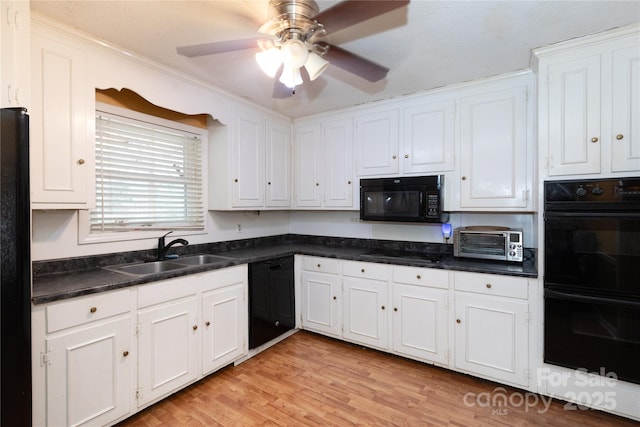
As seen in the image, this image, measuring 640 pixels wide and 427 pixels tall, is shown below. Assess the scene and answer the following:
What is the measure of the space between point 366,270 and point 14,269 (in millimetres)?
2320

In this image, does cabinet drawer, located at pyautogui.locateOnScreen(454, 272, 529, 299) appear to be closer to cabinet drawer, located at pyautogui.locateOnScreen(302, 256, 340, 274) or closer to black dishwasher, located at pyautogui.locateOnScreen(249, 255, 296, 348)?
cabinet drawer, located at pyautogui.locateOnScreen(302, 256, 340, 274)

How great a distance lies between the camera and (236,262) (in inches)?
101

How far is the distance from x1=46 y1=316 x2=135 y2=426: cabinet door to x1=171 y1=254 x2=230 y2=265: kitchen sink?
81 cm

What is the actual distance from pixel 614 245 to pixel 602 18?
4.36 feet

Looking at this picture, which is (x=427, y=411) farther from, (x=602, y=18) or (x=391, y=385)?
(x=602, y=18)

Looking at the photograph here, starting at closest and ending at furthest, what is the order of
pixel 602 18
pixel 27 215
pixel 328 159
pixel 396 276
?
pixel 27 215 < pixel 602 18 < pixel 396 276 < pixel 328 159

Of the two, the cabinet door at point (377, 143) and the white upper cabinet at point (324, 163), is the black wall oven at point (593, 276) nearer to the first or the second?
the cabinet door at point (377, 143)

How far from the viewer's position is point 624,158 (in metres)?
1.89

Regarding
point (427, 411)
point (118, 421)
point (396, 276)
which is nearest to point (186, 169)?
point (118, 421)

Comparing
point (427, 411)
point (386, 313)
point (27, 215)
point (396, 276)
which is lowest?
point (427, 411)

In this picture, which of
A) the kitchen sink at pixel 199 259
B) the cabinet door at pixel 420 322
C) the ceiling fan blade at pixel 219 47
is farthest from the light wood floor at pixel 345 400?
the ceiling fan blade at pixel 219 47

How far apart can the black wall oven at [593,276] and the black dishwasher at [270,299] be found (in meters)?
2.12

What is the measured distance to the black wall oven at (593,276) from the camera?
1.85 m

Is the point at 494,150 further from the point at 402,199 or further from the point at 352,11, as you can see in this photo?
the point at 352,11
